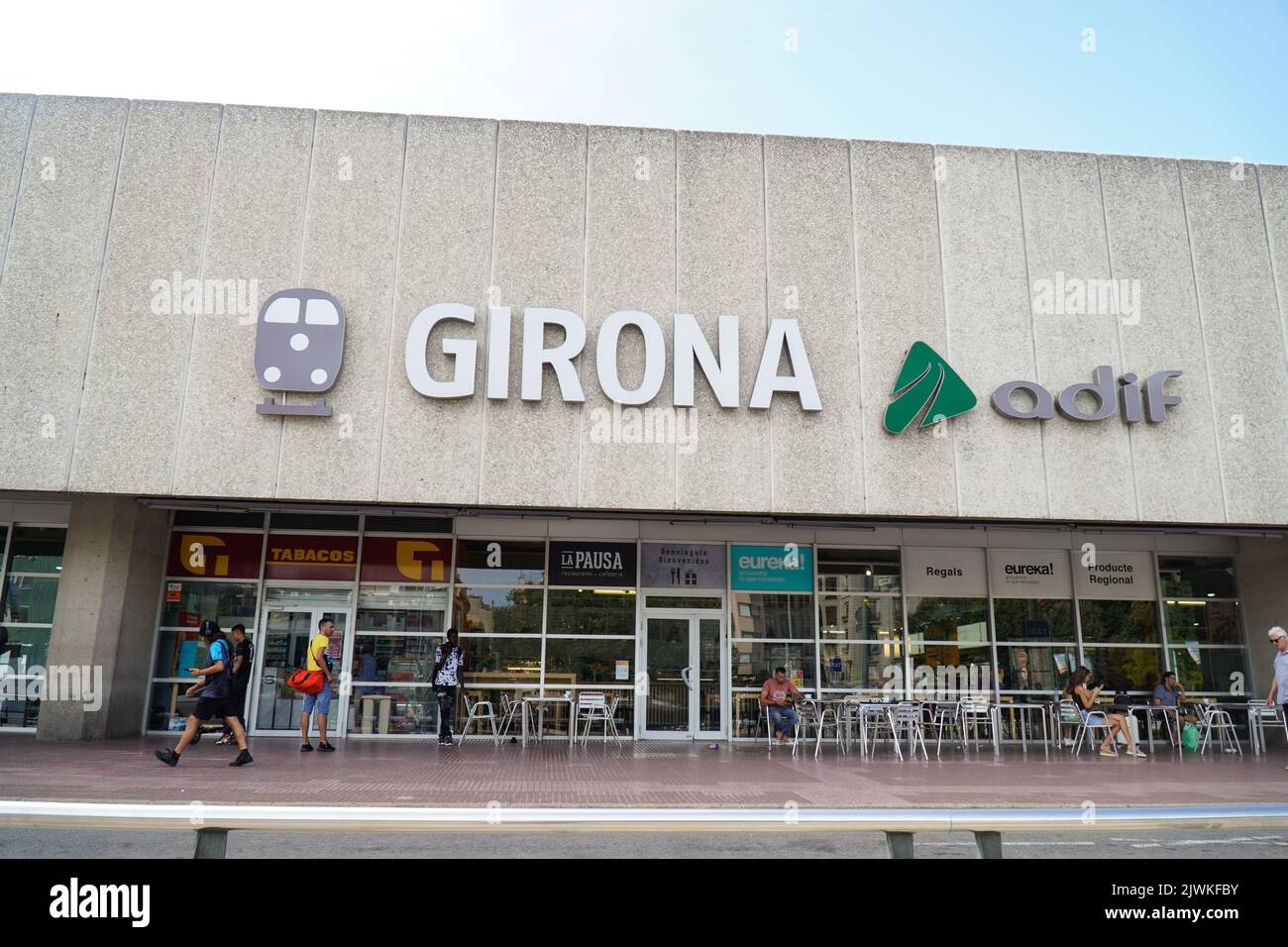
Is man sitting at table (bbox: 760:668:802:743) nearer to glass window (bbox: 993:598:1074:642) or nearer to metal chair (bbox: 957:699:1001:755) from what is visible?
metal chair (bbox: 957:699:1001:755)

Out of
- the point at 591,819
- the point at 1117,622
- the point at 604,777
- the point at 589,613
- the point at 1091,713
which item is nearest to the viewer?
the point at 591,819

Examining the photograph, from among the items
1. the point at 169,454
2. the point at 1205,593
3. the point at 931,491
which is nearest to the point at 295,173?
the point at 169,454

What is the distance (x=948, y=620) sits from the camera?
16328 mm

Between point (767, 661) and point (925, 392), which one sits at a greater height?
point (925, 392)

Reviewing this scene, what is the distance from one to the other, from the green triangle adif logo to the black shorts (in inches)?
370

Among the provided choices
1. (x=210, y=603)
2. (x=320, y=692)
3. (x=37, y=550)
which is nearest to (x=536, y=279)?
(x=320, y=692)

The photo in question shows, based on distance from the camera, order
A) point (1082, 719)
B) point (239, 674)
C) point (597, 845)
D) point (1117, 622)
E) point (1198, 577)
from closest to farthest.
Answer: point (597, 845), point (239, 674), point (1082, 719), point (1117, 622), point (1198, 577)

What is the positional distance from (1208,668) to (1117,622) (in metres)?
1.94

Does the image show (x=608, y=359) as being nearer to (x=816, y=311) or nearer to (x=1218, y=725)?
(x=816, y=311)

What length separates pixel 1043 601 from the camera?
54.4ft

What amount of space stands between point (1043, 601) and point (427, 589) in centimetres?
1100

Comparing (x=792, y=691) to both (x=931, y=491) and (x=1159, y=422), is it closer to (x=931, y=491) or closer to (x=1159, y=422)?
(x=931, y=491)

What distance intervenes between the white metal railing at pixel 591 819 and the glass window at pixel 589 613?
459 inches

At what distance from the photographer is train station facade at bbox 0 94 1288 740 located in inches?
506
